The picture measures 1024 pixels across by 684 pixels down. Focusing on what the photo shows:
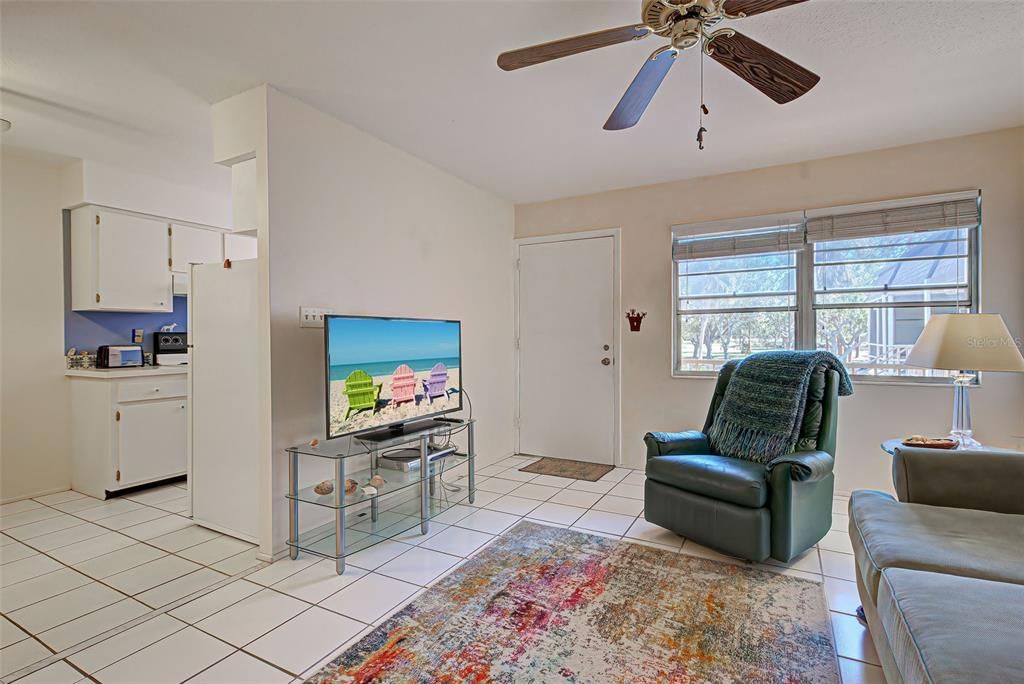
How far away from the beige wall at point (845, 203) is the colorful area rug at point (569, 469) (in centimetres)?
31

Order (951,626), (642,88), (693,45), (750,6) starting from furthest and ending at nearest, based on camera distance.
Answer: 1. (642,88)
2. (693,45)
3. (750,6)
4. (951,626)

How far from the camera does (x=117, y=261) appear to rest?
12.6ft

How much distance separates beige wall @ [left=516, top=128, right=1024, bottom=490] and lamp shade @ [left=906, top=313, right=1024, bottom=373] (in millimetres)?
952

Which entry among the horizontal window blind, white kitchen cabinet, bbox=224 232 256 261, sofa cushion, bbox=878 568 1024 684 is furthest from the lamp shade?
white kitchen cabinet, bbox=224 232 256 261

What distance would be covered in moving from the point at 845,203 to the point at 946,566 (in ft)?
9.18

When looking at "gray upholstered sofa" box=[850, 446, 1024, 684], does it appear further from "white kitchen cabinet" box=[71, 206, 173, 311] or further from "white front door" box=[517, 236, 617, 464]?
"white kitchen cabinet" box=[71, 206, 173, 311]

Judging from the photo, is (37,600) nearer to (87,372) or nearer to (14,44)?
(87,372)

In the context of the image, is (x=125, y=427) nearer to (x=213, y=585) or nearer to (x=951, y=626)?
(x=213, y=585)

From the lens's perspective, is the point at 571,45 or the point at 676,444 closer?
the point at 571,45

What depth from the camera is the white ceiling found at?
199 cm

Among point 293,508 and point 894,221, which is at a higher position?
point 894,221

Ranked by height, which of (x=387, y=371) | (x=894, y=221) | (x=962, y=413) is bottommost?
(x=962, y=413)

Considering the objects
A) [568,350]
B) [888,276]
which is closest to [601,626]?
[568,350]

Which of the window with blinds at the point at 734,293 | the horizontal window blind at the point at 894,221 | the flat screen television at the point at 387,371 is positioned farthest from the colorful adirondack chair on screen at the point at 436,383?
the horizontal window blind at the point at 894,221
